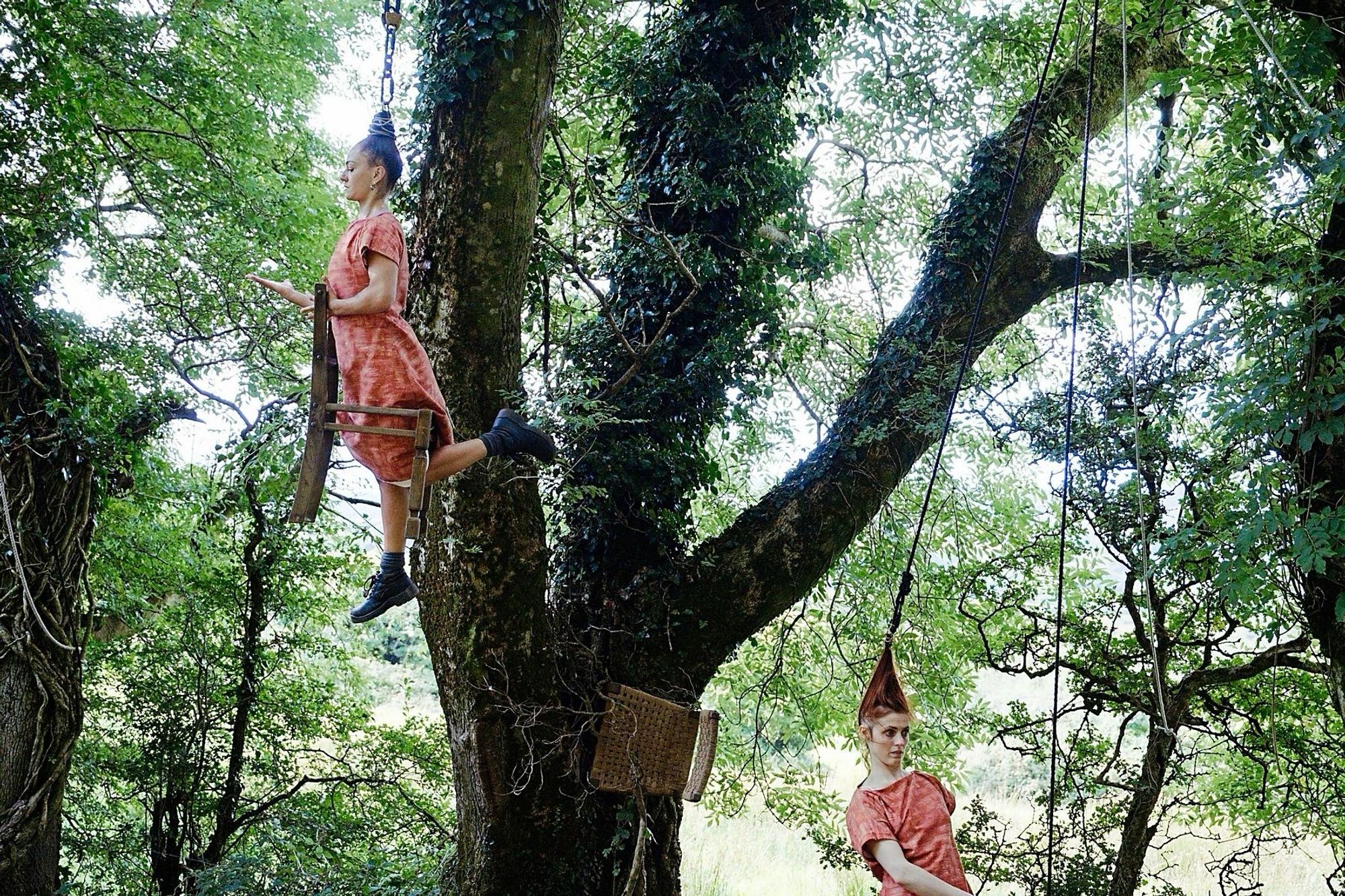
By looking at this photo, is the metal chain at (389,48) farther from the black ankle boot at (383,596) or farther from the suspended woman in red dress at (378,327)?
the black ankle boot at (383,596)

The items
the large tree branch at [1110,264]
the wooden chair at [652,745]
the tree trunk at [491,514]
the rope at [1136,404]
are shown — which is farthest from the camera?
the large tree branch at [1110,264]

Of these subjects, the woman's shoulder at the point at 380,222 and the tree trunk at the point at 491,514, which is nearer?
the woman's shoulder at the point at 380,222

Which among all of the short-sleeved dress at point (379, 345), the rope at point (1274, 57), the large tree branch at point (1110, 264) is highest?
the large tree branch at point (1110, 264)

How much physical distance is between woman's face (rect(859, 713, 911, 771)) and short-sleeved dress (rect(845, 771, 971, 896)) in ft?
0.21

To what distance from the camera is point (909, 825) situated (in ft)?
8.52

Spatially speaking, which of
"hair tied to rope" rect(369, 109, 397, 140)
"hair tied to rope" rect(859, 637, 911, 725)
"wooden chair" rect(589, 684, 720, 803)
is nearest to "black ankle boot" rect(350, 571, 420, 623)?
"hair tied to rope" rect(369, 109, 397, 140)

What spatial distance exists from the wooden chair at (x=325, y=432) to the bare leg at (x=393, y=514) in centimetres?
22

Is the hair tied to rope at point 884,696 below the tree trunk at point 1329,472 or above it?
below

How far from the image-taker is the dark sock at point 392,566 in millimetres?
2662

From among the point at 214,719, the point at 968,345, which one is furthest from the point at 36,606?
the point at 968,345

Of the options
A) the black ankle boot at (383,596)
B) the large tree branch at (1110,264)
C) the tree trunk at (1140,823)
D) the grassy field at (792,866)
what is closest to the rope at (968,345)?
the large tree branch at (1110,264)

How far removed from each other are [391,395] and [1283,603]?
4.04 meters

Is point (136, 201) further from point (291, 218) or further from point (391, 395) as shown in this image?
point (391, 395)

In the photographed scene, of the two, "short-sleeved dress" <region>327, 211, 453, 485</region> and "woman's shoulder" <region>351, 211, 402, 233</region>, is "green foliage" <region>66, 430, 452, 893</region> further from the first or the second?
"woman's shoulder" <region>351, 211, 402, 233</region>
